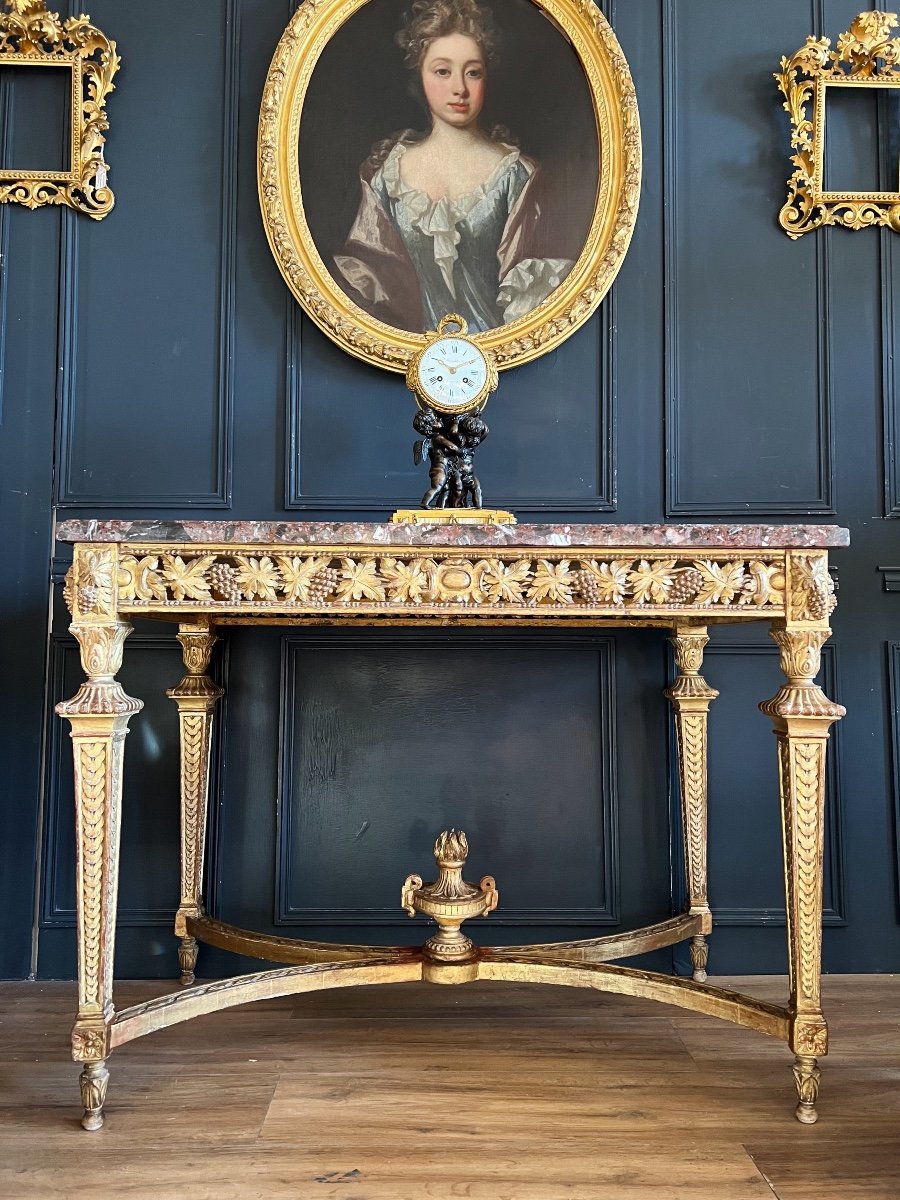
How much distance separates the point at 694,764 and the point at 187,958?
147 centimetres

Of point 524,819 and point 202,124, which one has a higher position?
point 202,124

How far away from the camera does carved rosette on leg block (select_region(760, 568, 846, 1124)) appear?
5.50 ft

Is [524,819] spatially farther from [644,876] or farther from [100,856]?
[100,856]

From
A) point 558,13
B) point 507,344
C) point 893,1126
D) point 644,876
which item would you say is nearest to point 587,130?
point 558,13

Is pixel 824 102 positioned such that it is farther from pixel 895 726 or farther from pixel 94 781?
pixel 94 781

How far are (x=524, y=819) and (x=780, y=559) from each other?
1.17 metres

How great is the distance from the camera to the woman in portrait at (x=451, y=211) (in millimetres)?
2576

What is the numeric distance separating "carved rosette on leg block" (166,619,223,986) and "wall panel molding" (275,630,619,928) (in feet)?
0.74

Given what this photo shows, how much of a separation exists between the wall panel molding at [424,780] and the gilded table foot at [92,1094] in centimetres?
87

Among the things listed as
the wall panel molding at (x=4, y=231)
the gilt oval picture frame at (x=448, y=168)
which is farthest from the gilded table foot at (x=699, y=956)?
the wall panel molding at (x=4, y=231)

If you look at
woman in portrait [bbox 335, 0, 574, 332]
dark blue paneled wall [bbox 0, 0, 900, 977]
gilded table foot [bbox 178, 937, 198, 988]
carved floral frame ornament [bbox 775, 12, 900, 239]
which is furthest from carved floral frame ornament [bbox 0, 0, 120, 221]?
gilded table foot [bbox 178, 937, 198, 988]

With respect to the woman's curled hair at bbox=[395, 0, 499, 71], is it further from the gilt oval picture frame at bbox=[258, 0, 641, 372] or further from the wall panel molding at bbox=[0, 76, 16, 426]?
the wall panel molding at bbox=[0, 76, 16, 426]

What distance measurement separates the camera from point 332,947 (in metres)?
2.15

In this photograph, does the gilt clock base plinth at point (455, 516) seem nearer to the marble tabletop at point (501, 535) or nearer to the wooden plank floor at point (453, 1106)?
the marble tabletop at point (501, 535)
